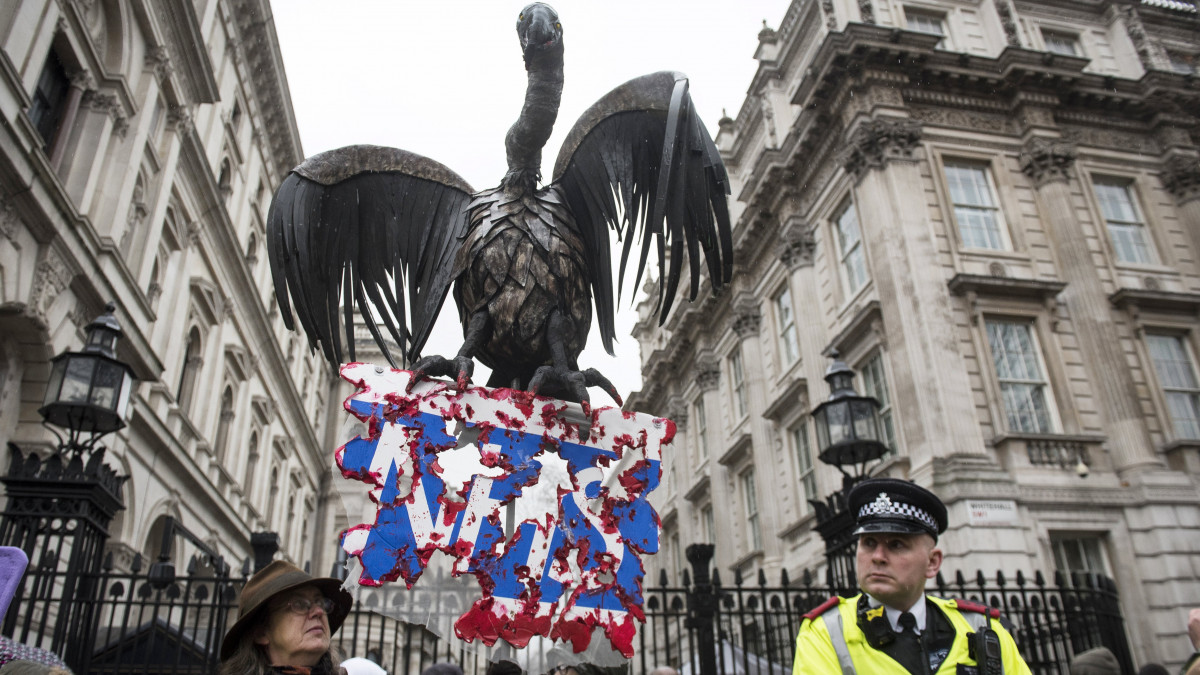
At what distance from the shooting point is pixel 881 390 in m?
16.4

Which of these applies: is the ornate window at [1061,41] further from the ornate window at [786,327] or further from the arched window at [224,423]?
the arched window at [224,423]

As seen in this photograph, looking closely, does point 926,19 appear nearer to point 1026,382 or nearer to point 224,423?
point 1026,382

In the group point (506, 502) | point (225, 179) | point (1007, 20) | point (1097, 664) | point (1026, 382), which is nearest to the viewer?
point (506, 502)

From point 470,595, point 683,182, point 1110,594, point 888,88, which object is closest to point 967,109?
point 888,88

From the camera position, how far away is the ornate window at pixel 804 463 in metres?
19.2

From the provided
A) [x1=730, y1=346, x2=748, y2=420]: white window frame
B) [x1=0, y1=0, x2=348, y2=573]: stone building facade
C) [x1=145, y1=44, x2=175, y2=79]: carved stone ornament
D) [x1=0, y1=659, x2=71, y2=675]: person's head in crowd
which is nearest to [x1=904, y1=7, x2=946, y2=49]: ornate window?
[x1=730, y1=346, x2=748, y2=420]: white window frame

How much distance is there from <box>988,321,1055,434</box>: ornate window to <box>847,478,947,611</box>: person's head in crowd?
44.5 ft

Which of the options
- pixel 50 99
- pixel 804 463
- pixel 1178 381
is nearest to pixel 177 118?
pixel 50 99

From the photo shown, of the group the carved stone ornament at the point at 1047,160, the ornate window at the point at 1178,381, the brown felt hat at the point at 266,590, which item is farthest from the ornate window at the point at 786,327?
the brown felt hat at the point at 266,590

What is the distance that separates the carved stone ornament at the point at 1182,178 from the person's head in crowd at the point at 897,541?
19478 millimetres

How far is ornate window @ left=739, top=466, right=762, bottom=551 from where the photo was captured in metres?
22.8

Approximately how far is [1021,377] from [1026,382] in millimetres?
134

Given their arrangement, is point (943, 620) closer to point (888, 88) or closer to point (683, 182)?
point (683, 182)

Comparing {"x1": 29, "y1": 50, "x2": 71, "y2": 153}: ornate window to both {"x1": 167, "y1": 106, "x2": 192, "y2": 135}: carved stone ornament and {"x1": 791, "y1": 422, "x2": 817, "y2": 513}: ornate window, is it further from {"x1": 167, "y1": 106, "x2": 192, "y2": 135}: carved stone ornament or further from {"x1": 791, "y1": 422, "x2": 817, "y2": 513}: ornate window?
{"x1": 791, "y1": 422, "x2": 817, "y2": 513}: ornate window
